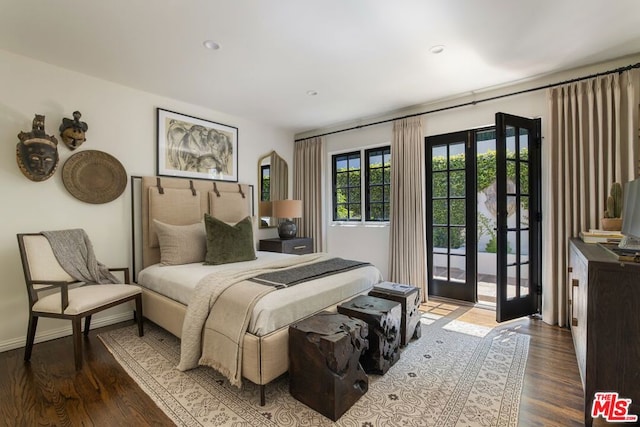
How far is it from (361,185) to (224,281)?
2.92 m

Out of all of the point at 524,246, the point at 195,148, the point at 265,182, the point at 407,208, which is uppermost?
the point at 195,148

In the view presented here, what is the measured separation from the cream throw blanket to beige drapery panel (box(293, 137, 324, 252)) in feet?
8.62

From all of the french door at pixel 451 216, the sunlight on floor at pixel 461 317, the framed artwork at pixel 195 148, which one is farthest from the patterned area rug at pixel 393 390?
the framed artwork at pixel 195 148

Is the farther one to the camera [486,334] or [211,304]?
[486,334]

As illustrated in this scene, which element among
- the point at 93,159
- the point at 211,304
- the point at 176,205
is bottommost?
the point at 211,304

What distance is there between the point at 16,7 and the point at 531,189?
15.1 ft

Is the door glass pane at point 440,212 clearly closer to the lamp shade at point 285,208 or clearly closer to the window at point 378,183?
the window at point 378,183

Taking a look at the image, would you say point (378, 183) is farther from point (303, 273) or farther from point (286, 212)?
point (303, 273)

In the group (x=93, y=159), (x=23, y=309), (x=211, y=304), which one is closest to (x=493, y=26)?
(x=211, y=304)

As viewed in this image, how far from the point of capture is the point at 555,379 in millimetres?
2002

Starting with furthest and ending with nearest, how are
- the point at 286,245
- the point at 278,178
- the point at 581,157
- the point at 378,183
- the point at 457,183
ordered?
the point at 278,178
the point at 378,183
the point at 286,245
the point at 457,183
the point at 581,157

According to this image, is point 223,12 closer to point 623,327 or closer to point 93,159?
point 93,159

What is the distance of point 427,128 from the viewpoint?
3873mm

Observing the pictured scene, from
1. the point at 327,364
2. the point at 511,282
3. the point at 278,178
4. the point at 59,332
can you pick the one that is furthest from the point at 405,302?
the point at 59,332
